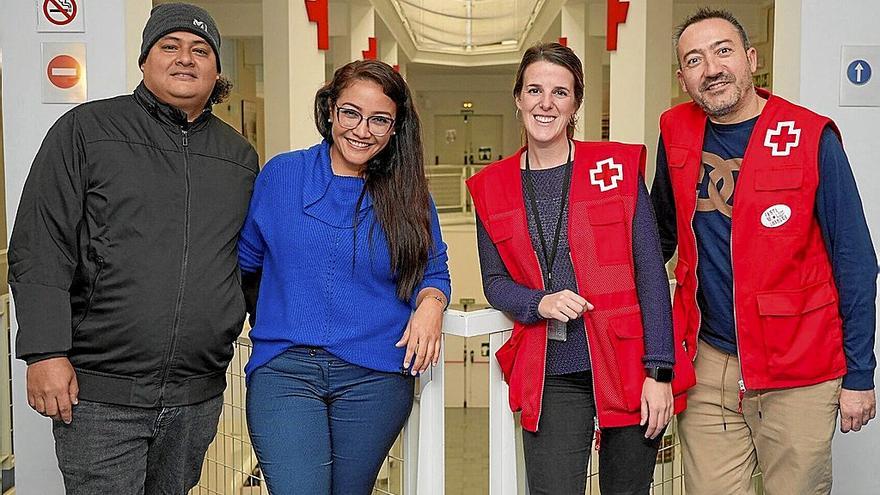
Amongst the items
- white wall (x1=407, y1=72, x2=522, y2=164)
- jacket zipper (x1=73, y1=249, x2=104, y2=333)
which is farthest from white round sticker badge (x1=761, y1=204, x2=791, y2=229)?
white wall (x1=407, y1=72, x2=522, y2=164)

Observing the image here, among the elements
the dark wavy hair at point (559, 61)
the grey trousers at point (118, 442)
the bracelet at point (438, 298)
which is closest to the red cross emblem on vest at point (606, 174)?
the dark wavy hair at point (559, 61)

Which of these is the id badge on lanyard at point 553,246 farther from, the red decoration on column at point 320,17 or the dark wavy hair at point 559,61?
the red decoration on column at point 320,17

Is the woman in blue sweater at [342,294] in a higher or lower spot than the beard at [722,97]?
lower

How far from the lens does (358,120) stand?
90.3 inches

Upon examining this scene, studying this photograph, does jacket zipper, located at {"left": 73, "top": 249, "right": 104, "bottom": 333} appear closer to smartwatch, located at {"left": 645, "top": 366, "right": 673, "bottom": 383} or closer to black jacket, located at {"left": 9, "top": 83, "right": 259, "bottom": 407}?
black jacket, located at {"left": 9, "top": 83, "right": 259, "bottom": 407}

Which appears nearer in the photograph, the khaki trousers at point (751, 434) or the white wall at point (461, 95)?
the khaki trousers at point (751, 434)

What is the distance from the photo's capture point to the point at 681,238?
2508 millimetres

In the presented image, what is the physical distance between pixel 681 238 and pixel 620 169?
31cm

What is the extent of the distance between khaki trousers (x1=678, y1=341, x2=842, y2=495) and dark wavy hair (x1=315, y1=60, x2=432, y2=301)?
837 millimetres

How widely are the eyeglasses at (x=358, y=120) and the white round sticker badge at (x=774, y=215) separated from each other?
0.99m

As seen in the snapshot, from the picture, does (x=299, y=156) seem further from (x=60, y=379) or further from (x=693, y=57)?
(x=693, y=57)

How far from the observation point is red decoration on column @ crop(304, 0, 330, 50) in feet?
23.1

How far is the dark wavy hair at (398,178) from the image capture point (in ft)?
7.61

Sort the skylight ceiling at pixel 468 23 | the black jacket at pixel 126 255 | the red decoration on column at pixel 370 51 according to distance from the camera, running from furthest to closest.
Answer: the skylight ceiling at pixel 468 23 → the red decoration on column at pixel 370 51 → the black jacket at pixel 126 255
